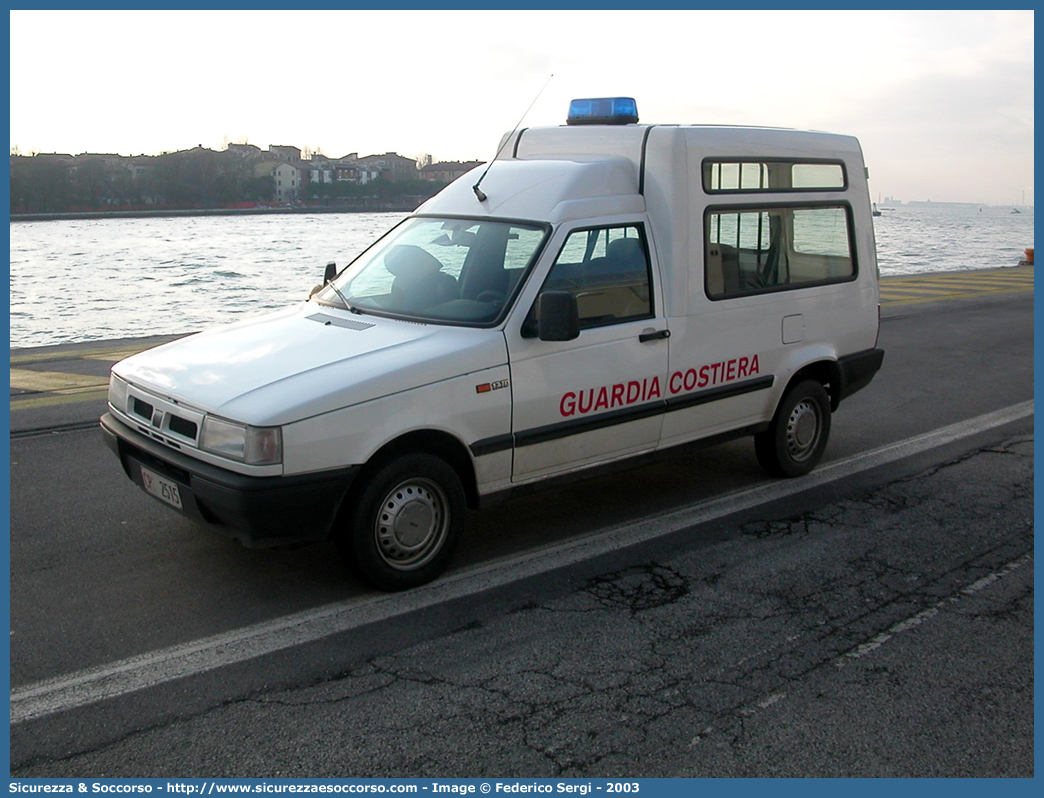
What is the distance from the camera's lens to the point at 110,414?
5.27 meters

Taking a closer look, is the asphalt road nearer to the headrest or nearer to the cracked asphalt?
the cracked asphalt

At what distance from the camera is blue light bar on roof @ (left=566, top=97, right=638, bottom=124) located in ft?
20.6

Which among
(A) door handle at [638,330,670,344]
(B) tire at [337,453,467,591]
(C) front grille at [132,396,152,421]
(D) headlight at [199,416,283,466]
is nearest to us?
(D) headlight at [199,416,283,466]

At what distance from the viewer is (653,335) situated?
18.4ft

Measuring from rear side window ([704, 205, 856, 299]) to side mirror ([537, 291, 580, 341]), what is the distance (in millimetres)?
1423

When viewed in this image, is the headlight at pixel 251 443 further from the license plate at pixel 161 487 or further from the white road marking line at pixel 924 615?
the white road marking line at pixel 924 615

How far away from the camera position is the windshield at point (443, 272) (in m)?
5.23

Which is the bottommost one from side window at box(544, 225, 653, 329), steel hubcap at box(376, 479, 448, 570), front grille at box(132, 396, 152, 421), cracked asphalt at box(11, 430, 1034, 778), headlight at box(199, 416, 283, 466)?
cracked asphalt at box(11, 430, 1034, 778)

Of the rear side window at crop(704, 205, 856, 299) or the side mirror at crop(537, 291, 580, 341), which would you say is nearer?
the side mirror at crop(537, 291, 580, 341)

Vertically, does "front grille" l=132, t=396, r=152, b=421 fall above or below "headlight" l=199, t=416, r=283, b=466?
above

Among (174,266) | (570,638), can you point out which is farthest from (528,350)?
(174,266)

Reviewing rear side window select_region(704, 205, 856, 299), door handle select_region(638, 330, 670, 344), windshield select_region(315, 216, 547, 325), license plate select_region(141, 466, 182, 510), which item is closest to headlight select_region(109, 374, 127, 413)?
license plate select_region(141, 466, 182, 510)
